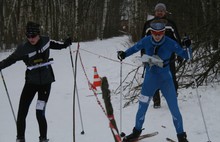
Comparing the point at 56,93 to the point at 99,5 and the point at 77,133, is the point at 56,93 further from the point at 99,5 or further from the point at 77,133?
the point at 99,5

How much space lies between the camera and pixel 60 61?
15.2 m

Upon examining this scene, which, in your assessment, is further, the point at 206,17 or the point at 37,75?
the point at 206,17

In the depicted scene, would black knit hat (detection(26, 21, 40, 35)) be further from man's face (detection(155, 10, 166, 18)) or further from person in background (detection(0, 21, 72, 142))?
man's face (detection(155, 10, 166, 18))

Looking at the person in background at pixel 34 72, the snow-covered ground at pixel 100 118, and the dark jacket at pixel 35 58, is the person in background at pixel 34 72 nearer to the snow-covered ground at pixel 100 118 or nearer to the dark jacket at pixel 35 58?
the dark jacket at pixel 35 58

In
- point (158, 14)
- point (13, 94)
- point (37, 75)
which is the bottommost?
Result: point (13, 94)

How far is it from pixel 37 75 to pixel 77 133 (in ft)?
5.54

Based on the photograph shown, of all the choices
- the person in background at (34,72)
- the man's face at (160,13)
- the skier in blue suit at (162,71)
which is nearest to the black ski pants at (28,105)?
the person in background at (34,72)

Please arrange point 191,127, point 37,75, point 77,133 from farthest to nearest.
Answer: point 77,133 → point 191,127 → point 37,75

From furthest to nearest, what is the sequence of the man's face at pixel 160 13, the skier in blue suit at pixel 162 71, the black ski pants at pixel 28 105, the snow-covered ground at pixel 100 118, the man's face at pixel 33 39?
1. the man's face at pixel 160 13
2. the snow-covered ground at pixel 100 118
3. the black ski pants at pixel 28 105
4. the man's face at pixel 33 39
5. the skier in blue suit at pixel 162 71

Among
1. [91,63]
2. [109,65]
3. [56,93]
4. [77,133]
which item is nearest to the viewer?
[77,133]

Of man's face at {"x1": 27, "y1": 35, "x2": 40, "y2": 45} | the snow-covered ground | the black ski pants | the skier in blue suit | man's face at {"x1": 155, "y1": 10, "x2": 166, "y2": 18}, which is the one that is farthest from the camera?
man's face at {"x1": 155, "y1": 10, "x2": 166, "y2": 18}

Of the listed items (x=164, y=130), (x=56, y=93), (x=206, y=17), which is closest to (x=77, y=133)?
(x=164, y=130)

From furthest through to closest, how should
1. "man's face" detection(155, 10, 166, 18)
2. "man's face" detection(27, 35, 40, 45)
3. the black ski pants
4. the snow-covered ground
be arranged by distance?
"man's face" detection(155, 10, 166, 18) < the snow-covered ground < the black ski pants < "man's face" detection(27, 35, 40, 45)

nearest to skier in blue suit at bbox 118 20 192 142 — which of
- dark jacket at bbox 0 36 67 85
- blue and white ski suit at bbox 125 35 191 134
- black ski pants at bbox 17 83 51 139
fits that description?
blue and white ski suit at bbox 125 35 191 134
